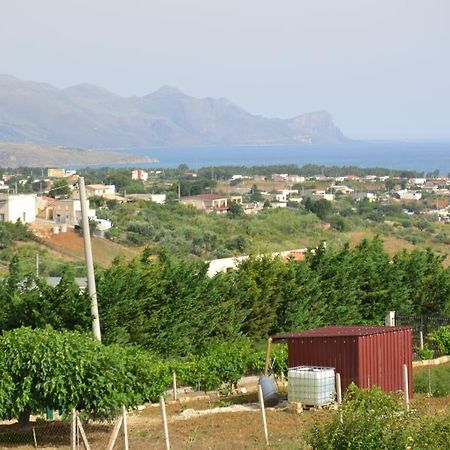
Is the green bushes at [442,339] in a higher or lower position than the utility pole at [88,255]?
lower

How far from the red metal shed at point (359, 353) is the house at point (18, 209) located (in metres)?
55.8

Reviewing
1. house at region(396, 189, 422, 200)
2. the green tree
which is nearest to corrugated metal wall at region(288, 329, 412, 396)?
the green tree

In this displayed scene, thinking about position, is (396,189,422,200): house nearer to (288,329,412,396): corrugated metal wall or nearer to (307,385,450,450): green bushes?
(288,329,412,396): corrugated metal wall

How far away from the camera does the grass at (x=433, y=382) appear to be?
2334cm

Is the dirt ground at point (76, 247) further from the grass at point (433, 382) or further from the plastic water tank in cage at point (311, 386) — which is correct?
the plastic water tank in cage at point (311, 386)

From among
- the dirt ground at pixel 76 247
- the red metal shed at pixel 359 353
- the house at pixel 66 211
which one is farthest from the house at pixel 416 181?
the red metal shed at pixel 359 353

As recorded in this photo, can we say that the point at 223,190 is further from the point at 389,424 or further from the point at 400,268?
the point at 389,424

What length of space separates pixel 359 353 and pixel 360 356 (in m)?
0.07

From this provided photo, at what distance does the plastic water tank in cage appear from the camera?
2134 cm

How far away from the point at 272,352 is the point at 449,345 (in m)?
6.74

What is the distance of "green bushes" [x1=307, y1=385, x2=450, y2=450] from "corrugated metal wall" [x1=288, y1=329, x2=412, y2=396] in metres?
8.33

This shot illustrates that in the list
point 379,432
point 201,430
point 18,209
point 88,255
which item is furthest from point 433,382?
point 18,209

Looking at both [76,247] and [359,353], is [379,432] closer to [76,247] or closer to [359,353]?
[359,353]

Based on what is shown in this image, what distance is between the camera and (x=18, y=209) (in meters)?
79.3
